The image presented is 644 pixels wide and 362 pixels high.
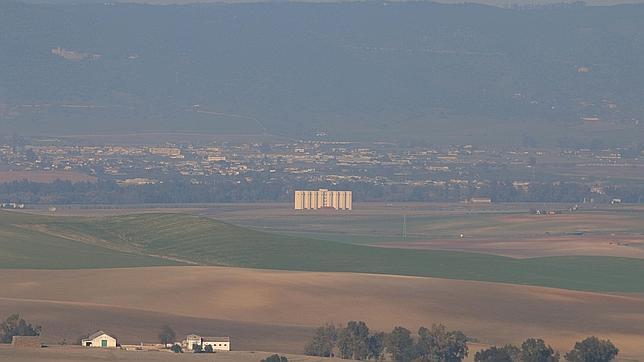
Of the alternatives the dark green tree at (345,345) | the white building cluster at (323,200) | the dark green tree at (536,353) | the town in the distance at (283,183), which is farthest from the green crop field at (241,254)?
the white building cluster at (323,200)

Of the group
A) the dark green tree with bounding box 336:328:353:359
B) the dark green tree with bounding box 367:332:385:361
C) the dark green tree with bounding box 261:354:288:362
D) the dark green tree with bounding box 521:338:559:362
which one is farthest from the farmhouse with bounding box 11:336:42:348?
the dark green tree with bounding box 521:338:559:362

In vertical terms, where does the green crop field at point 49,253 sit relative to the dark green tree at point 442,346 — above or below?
above

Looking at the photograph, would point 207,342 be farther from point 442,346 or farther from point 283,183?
point 283,183

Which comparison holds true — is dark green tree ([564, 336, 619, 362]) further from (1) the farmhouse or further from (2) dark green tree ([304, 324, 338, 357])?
(1) the farmhouse

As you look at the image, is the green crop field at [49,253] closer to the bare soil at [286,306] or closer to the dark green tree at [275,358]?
the bare soil at [286,306]

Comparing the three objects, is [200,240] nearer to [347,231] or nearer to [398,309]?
[347,231]

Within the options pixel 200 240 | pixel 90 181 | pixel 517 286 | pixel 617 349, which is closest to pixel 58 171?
pixel 90 181

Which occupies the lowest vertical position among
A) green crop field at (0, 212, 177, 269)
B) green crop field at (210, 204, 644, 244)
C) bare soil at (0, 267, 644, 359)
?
bare soil at (0, 267, 644, 359)
